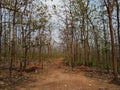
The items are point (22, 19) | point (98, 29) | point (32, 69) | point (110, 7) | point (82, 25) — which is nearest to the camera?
point (110, 7)

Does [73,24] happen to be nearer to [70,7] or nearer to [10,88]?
[70,7]

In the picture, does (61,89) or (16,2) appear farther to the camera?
(16,2)

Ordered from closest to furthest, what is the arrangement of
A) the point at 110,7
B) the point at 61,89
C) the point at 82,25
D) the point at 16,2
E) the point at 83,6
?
the point at 61,89 → the point at 110,7 → the point at 16,2 → the point at 83,6 → the point at 82,25

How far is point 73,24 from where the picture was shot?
26016mm

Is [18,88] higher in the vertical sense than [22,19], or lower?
lower

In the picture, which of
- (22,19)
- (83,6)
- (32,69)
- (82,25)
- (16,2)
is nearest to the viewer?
(16,2)

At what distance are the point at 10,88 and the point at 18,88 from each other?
48 cm

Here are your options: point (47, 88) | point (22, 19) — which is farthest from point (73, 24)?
point (47, 88)

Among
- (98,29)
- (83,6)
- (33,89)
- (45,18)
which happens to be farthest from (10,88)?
(98,29)

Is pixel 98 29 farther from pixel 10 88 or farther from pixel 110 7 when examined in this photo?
pixel 10 88

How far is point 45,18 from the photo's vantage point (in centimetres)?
2136

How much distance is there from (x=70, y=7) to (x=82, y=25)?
304 cm

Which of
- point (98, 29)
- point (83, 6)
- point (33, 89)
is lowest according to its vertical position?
point (33, 89)

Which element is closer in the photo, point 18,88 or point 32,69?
point 18,88
